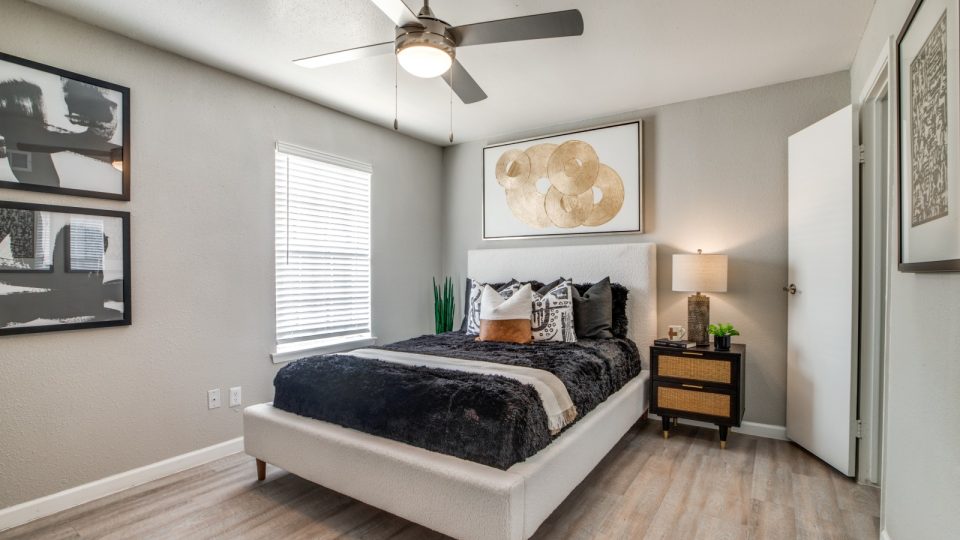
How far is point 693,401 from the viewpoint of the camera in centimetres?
312

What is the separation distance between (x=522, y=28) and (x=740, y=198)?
243 centimetres

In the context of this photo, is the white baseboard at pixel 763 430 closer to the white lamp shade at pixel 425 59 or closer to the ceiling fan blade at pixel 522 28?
the ceiling fan blade at pixel 522 28

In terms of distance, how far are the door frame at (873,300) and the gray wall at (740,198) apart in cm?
66

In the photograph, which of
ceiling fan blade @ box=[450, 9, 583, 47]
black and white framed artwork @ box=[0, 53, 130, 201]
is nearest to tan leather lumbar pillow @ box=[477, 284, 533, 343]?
ceiling fan blade @ box=[450, 9, 583, 47]

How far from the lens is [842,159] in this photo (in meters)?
2.59

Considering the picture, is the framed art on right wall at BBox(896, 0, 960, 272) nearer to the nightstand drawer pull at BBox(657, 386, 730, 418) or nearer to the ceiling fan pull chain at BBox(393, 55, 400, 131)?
the nightstand drawer pull at BBox(657, 386, 730, 418)

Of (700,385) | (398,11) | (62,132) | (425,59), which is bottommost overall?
(700,385)

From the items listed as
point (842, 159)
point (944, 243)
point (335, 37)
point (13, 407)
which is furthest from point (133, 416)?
point (842, 159)

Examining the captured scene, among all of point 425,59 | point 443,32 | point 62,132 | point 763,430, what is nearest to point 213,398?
point 62,132

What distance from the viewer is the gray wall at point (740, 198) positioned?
3.21m

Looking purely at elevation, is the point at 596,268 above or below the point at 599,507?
above

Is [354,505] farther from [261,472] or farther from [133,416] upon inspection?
[133,416]

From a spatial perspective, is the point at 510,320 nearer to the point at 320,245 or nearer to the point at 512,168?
the point at 320,245

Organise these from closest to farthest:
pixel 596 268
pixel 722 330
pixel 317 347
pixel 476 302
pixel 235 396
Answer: pixel 235 396, pixel 722 330, pixel 317 347, pixel 476 302, pixel 596 268
